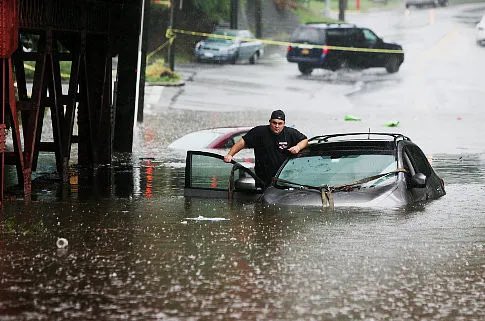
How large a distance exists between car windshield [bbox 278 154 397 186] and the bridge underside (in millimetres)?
4282

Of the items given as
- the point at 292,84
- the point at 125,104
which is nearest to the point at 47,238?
the point at 125,104

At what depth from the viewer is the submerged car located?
1705cm

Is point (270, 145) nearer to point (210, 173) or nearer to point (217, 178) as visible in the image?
point (217, 178)

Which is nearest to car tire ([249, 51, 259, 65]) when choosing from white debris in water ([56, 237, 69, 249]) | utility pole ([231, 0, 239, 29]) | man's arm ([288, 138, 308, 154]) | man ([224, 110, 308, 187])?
utility pole ([231, 0, 239, 29])

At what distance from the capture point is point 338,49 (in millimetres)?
50500

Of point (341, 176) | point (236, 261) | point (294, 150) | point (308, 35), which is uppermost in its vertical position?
point (294, 150)

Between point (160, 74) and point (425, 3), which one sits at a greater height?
point (425, 3)

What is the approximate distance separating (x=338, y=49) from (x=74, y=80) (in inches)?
1032

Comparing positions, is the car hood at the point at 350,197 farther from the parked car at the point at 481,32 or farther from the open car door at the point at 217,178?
the parked car at the point at 481,32

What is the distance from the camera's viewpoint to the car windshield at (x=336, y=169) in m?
17.4

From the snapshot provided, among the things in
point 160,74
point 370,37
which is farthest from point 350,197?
point 160,74

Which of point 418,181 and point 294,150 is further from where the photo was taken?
point 294,150

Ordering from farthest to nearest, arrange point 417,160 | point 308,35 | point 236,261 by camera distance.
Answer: point 308,35 < point 417,160 < point 236,261

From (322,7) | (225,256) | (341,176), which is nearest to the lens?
(225,256)
